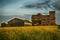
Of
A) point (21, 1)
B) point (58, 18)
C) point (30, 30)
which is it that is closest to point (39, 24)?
point (30, 30)

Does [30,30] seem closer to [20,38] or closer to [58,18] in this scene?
[20,38]

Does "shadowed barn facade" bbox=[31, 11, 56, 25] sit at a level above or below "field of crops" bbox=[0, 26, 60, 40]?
above

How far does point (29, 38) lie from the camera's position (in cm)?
198

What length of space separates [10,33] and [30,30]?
27 centimetres

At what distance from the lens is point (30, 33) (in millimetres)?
1990

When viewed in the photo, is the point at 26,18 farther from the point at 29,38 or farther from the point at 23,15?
the point at 29,38

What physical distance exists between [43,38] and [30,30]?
20cm

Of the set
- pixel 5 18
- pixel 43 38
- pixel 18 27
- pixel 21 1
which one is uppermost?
pixel 21 1

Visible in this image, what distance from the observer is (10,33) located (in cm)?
198

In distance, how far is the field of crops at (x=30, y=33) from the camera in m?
1.97

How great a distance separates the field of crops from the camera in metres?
1.97

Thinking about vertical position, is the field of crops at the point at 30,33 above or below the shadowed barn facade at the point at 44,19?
below

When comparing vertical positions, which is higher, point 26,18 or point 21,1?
point 21,1

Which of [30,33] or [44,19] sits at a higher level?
[44,19]
